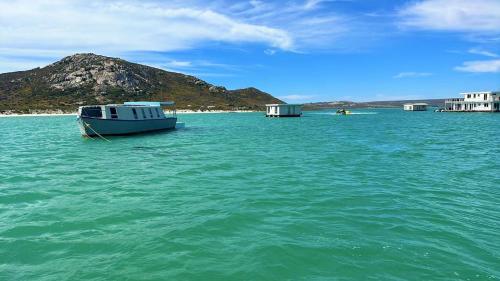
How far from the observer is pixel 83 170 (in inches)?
929

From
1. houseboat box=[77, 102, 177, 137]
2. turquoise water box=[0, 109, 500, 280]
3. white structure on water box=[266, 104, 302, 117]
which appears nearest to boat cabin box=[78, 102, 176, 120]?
houseboat box=[77, 102, 177, 137]

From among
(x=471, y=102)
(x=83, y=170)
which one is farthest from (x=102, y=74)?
(x=83, y=170)

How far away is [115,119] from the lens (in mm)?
45906

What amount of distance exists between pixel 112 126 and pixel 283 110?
8399 cm

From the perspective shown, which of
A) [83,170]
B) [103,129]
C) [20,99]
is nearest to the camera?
[83,170]

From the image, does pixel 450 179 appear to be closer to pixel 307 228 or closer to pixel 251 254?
pixel 307 228

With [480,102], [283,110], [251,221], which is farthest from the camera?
[480,102]

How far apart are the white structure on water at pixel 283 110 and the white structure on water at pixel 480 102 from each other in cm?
6296

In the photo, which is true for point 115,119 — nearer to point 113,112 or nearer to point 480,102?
point 113,112

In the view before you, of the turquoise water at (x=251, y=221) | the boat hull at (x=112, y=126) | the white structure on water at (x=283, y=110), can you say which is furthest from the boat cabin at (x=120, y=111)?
the white structure on water at (x=283, y=110)

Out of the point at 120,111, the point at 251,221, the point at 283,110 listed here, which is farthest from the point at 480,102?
the point at 251,221

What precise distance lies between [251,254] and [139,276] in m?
2.64

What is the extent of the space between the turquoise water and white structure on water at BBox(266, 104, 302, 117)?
10003cm

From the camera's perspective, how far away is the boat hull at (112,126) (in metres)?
44.0
